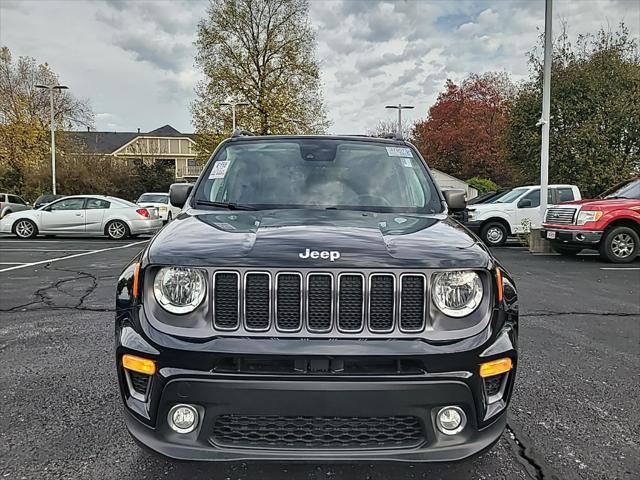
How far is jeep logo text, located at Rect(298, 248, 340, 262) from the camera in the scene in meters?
2.08

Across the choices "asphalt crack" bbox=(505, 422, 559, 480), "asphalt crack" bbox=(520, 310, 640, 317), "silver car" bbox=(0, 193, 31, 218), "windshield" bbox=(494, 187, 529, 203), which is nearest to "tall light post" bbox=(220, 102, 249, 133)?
"silver car" bbox=(0, 193, 31, 218)

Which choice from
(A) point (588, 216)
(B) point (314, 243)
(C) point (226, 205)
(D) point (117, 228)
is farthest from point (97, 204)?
(B) point (314, 243)

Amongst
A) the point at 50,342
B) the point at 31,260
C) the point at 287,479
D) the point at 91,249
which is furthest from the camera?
the point at 91,249

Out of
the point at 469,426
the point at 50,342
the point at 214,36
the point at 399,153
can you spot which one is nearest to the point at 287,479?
the point at 469,426

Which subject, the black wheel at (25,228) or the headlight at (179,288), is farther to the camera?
the black wheel at (25,228)

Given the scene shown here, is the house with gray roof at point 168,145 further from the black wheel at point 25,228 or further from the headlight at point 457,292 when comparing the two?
the headlight at point 457,292

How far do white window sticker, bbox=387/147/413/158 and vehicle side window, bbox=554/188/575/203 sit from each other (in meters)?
11.9

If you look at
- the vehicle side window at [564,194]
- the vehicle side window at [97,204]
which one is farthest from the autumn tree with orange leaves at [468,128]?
the vehicle side window at [97,204]

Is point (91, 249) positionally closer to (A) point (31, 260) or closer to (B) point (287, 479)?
(A) point (31, 260)

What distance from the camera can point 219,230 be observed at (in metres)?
2.43

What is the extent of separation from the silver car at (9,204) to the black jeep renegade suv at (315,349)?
23.8 meters

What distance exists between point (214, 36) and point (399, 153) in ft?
111

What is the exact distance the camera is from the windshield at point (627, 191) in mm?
10609

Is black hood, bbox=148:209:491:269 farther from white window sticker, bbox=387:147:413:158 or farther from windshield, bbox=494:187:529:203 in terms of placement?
windshield, bbox=494:187:529:203
